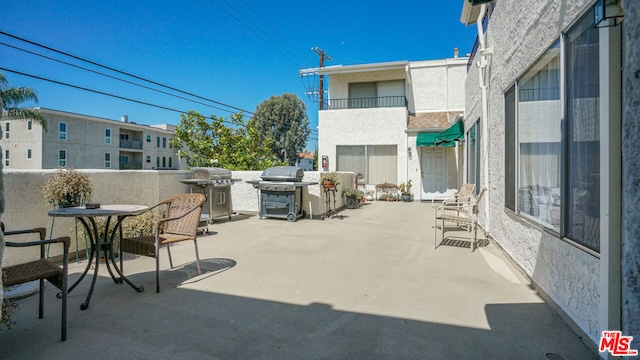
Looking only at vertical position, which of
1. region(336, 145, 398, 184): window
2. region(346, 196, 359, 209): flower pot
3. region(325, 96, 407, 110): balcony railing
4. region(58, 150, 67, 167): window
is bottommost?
region(346, 196, 359, 209): flower pot

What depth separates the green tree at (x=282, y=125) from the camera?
110 ft

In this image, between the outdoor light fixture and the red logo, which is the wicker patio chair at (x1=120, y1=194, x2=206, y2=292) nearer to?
the red logo

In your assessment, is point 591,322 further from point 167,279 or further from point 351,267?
point 167,279

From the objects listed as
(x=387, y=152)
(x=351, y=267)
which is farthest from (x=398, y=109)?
(x=351, y=267)

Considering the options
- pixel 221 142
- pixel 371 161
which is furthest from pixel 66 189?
pixel 371 161

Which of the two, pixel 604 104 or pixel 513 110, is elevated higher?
pixel 513 110

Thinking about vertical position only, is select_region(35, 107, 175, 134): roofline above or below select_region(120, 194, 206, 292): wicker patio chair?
above

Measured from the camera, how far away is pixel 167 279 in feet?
14.1

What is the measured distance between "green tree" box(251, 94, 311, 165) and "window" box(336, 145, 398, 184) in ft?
59.7

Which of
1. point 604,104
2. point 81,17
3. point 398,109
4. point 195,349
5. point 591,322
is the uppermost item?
point 81,17

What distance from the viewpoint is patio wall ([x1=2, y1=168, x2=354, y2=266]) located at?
4457mm

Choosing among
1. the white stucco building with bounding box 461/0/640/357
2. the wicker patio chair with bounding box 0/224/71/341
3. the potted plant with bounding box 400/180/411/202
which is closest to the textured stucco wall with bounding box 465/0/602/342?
the white stucco building with bounding box 461/0/640/357

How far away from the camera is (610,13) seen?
2.03 meters

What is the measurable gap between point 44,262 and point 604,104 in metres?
4.51
